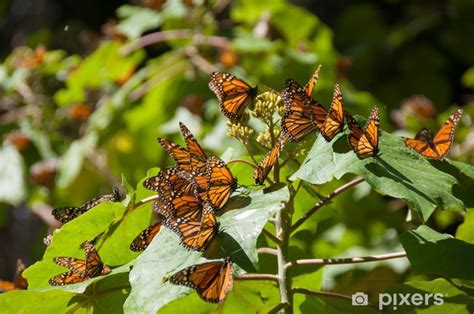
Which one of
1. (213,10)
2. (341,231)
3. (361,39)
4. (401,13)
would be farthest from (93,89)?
(401,13)

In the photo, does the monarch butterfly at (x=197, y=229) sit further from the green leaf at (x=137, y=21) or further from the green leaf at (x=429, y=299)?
the green leaf at (x=137, y=21)

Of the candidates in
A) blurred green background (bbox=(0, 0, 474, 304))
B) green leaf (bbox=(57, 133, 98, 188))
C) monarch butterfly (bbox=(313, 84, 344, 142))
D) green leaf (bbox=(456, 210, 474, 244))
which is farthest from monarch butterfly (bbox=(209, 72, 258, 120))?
green leaf (bbox=(57, 133, 98, 188))

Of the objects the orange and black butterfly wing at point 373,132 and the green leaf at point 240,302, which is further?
the green leaf at point 240,302

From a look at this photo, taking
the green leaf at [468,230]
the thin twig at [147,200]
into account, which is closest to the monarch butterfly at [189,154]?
the thin twig at [147,200]

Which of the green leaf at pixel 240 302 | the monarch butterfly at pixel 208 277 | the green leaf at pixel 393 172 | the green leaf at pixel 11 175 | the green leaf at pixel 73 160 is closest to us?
the monarch butterfly at pixel 208 277

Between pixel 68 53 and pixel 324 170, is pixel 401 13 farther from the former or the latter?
pixel 324 170
